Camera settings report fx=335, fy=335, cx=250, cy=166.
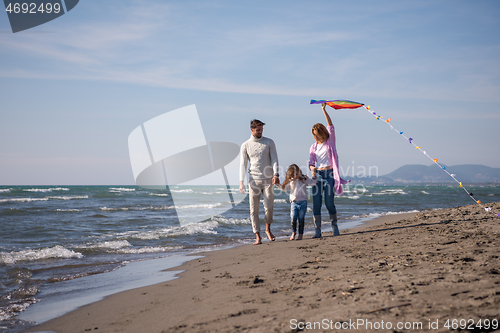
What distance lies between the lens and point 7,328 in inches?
121

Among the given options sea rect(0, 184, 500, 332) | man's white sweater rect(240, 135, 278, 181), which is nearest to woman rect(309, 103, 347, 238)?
man's white sweater rect(240, 135, 278, 181)

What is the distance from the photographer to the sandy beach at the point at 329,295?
2064 millimetres

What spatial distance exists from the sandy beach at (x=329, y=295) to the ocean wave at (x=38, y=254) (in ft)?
11.3

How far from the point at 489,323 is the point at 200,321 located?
1844 mm

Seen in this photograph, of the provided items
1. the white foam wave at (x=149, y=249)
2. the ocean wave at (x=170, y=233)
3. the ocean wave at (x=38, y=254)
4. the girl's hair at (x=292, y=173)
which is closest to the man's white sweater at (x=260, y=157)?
the girl's hair at (x=292, y=173)

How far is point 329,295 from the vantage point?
2600 millimetres

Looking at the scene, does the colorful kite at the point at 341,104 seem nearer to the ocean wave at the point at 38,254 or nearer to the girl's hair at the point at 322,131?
the girl's hair at the point at 322,131

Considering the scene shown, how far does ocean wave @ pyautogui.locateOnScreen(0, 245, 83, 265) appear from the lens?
6.28m

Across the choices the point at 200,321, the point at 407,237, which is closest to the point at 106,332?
the point at 200,321

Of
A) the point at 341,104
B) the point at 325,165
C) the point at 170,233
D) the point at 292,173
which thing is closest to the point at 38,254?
the point at 170,233

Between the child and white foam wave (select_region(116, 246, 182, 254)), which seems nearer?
the child

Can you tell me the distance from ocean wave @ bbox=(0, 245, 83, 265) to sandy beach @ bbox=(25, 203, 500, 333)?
3.43 metres

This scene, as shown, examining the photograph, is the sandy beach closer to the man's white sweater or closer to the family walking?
the family walking

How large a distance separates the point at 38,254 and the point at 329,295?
6347 millimetres
